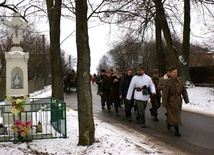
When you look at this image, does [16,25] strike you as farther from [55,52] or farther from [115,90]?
[115,90]

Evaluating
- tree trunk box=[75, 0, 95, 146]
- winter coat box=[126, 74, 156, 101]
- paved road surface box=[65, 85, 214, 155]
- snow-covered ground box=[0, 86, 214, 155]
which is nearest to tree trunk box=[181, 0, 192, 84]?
paved road surface box=[65, 85, 214, 155]

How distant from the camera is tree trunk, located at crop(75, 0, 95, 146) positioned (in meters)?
6.64

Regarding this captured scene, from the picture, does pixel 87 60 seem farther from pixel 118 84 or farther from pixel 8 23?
pixel 118 84

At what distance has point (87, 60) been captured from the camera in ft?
A: 21.9

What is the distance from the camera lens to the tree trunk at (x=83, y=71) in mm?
6637

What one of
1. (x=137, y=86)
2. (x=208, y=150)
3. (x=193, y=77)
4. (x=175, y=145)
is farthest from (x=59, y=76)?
(x=193, y=77)

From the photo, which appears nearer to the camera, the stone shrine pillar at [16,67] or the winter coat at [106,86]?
the stone shrine pillar at [16,67]

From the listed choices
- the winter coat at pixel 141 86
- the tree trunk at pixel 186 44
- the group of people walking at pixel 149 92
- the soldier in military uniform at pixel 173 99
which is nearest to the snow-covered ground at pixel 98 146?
the soldier in military uniform at pixel 173 99

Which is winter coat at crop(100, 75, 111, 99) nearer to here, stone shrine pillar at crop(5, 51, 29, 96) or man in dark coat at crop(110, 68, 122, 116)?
man in dark coat at crop(110, 68, 122, 116)

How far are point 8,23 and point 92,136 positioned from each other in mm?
4872

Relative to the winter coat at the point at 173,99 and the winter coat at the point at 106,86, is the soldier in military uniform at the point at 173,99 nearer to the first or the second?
the winter coat at the point at 173,99

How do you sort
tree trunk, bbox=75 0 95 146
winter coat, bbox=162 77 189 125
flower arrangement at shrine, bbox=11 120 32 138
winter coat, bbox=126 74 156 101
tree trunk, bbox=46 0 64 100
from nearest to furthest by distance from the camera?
tree trunk, bbox=75 0 95 146, flower arrangement at shrine, bbox=11 120 32 138, winter coat, bbox=162 77 189 125, winter coat, bbox=126 74 156 101, tree trunk, bbox=46 0 64 100

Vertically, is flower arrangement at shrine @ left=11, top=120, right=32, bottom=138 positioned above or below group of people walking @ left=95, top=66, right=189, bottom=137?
below

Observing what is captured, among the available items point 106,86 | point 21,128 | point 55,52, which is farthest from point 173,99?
point 106,86
